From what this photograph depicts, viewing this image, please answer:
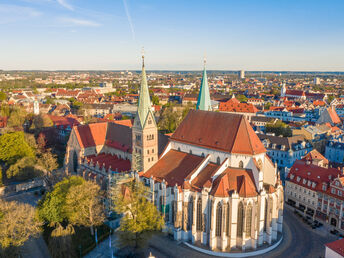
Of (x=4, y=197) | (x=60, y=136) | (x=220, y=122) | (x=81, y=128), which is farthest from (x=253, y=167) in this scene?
(x=60, y=136)

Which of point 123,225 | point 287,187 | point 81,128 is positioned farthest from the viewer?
point 81,128

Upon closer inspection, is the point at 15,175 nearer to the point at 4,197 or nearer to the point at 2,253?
the point at 4,197

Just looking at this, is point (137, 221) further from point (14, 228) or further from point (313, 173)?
point (313, 173)

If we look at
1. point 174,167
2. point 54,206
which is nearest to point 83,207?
point 54,206

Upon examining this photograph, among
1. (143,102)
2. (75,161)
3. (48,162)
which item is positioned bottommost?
(75,161)

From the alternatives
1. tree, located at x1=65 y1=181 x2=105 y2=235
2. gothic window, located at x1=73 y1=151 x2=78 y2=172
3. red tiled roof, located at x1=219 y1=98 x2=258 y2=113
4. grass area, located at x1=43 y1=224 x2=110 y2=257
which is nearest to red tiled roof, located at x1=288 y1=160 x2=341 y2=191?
grass area, located at x1=43 y1=224 x2=110 y2=257

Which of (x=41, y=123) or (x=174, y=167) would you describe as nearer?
(x=174, y=167)

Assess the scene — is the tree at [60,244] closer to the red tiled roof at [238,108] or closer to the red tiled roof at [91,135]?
the red tiled roof at [91,135]

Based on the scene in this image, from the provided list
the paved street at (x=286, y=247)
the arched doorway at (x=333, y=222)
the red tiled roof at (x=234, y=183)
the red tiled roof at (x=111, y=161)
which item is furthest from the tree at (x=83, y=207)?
the arched doorway at (x=333, y=222)
